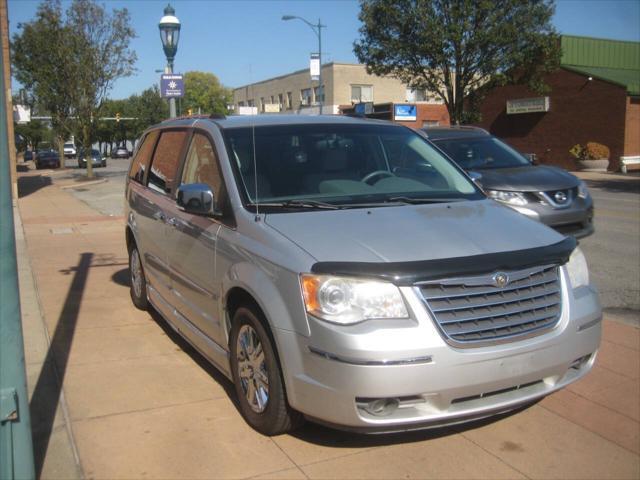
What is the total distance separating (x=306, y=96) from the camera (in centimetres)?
5706

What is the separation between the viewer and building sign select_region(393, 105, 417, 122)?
42.5 meters

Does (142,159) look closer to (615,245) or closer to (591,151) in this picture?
(615,245)

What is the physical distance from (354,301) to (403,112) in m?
40.8

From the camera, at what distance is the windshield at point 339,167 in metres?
4.33

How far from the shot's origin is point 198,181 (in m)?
4.82

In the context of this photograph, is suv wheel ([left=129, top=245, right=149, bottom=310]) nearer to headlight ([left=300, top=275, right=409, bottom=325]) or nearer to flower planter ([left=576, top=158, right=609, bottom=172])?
headlight ([left=300, top=275, right=409, bottom=325])

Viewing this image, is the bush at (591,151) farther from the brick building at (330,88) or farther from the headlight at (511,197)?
the headlight at (511,197)

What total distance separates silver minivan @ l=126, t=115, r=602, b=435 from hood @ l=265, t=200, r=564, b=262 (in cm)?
1

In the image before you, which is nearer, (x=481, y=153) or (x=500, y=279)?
(x=500, y=279)

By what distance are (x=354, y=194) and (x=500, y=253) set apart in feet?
3.98

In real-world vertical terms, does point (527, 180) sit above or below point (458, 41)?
below

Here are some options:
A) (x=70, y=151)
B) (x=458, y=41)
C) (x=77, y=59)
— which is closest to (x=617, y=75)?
(x=458, y=41)

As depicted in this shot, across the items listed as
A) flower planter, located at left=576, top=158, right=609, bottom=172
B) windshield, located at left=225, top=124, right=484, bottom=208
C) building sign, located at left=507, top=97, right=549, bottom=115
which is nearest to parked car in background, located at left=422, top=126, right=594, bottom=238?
windshield, located at left=225, top=124, right=484, bottom=208

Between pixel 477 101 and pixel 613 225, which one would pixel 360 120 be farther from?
pixel 477 101
